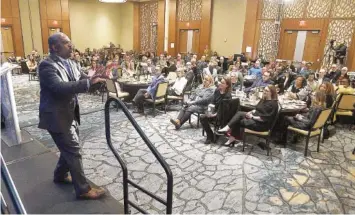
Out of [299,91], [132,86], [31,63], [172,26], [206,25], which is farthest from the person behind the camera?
[172,26]

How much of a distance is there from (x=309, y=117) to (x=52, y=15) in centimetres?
1529

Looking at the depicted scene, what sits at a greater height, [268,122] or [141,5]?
[141,5]

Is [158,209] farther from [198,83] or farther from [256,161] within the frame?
[198,83]

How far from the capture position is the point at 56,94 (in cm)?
240

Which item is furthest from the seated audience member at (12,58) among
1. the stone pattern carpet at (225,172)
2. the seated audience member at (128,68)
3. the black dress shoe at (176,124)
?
the black dress shoe at (176,124)

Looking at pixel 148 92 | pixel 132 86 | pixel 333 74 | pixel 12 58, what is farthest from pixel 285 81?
pixel 12 58

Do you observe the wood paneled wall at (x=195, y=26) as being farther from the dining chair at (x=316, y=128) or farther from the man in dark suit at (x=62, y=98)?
the man in dark suit at (x=62, y=98)

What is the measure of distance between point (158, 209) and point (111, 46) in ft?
52.4

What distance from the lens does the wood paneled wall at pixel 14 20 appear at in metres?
13.7

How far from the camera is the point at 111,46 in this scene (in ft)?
57.8

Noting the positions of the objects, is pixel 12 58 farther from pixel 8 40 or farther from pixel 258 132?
pixel 258 132

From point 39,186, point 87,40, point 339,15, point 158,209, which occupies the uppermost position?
point 339,15

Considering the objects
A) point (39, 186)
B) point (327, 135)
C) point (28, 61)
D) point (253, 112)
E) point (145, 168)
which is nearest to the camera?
point (39, 186)

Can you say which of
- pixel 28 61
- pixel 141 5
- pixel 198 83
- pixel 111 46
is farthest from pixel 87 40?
pixel 198 83
